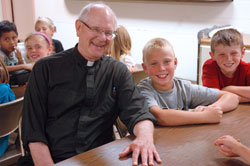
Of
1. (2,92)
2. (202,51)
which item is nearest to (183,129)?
(2,92)

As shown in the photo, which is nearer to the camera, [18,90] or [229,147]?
[229,147]

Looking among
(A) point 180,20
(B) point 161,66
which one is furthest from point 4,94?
(A) point 180,20

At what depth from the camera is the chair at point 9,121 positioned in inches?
74.9

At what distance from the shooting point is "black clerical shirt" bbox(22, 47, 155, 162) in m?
1.50

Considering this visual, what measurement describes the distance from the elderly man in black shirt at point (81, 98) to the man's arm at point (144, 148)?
0.39ft

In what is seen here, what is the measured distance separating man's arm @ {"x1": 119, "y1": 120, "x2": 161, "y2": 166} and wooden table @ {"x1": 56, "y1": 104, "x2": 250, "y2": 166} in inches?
1.1

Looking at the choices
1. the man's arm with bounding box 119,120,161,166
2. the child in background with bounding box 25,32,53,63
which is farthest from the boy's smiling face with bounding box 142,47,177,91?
the child in background with bounding box 25,32,53,63

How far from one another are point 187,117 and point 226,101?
0.35 m

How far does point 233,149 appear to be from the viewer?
3.65 ft

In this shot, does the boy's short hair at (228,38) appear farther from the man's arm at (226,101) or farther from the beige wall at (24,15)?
the beige wall at (24,15)

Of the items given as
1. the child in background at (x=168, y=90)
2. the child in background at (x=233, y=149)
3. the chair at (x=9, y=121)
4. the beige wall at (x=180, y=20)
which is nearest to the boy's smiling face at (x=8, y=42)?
the chair at (x=9, y=121)

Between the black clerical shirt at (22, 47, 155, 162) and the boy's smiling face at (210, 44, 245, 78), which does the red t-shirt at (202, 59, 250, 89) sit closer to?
the boy's smiling face at (210, 44, 245, 78)

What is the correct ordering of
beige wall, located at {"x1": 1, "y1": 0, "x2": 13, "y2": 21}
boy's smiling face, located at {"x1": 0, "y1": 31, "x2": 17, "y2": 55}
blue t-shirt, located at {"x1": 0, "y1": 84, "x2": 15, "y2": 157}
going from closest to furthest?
blue t-shirt, located at {"x1": 0, "y1": 84, "x2": 15, "y2": 157}, boy's smiling face, located at {"x1": 0, "y1": 31, "x2": 17, "y2": 55}, beige wall, located at {"x1": 1, "y1": 0, "x2": 13, "y2": 21}

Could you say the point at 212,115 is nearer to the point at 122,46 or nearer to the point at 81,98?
the point at 81,98
